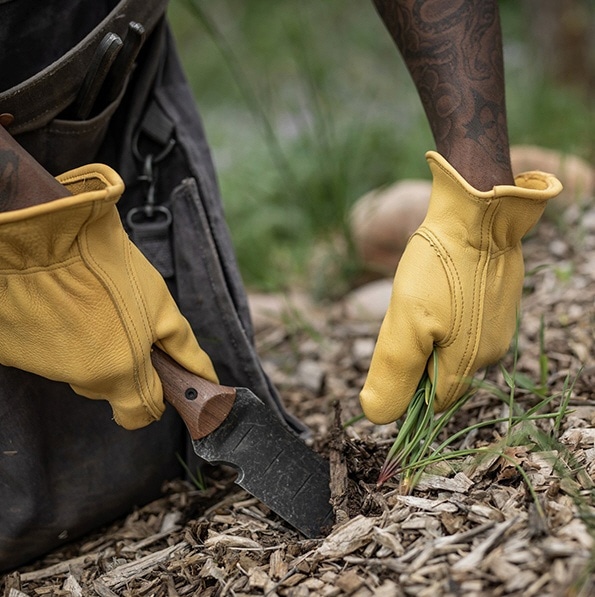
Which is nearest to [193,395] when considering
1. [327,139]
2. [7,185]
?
[7,185]

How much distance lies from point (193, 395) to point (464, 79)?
77 centimetres

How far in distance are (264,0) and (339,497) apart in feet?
32.5

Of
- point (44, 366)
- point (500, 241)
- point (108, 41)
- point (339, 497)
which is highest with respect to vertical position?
→ point (108, 41)

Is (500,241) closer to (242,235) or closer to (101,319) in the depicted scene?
(101,319)

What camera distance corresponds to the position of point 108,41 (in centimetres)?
138

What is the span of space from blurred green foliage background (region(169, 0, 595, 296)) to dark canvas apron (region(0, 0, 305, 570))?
0.48m

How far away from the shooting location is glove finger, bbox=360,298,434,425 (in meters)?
1.34

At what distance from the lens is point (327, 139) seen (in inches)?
145

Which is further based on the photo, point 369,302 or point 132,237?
point 369,302

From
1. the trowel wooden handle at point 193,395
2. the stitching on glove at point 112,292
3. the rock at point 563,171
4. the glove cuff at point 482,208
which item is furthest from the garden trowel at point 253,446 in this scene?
the rock at point 563,171

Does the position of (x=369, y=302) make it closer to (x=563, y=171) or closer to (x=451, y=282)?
(x=563, y=171)

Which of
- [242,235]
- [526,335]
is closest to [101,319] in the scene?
[526,335]

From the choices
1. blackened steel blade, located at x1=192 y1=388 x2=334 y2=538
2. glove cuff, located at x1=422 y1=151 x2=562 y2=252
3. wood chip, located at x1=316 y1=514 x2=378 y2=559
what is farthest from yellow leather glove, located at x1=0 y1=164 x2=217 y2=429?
glove cuff, located at x1=422 y1=151 x2=562 y2=252

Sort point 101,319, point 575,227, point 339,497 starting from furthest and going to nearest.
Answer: point 575,227 → point 339,497 → point 101,319
